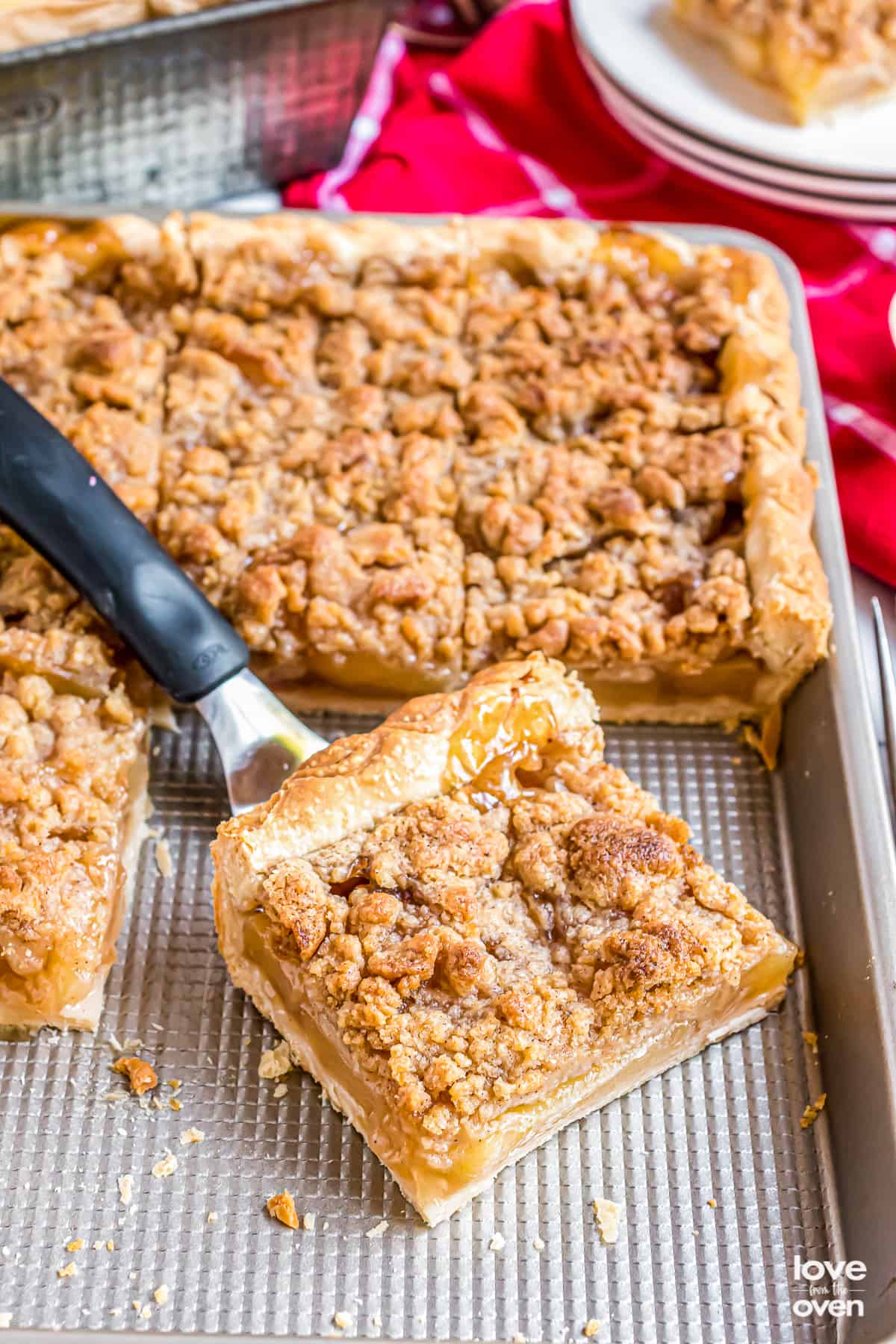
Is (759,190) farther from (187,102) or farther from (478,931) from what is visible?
(478,931)

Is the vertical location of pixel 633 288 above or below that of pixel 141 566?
above

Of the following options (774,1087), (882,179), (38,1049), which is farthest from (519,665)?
(882,179)

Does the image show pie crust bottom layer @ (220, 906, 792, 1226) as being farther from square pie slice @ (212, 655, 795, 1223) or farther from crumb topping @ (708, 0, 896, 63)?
crumb topping @ (708, 0, 896, 63)

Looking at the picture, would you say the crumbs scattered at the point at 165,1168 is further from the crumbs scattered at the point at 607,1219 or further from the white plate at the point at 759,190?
the white plate at the point at 759,190

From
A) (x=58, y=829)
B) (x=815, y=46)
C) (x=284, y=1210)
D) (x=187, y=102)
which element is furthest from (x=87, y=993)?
(x=815, y=46)

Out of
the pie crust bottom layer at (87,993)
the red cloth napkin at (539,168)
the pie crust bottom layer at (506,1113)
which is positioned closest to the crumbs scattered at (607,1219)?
the pie crust bottom layer at (506,1113)

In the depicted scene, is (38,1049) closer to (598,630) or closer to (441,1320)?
(441,1320)

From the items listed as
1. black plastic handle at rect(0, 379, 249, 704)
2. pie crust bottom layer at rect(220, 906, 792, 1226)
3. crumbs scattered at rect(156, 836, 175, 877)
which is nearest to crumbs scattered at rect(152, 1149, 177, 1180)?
pie crust bottom layer at rect(220, 906, 792, 1226)
